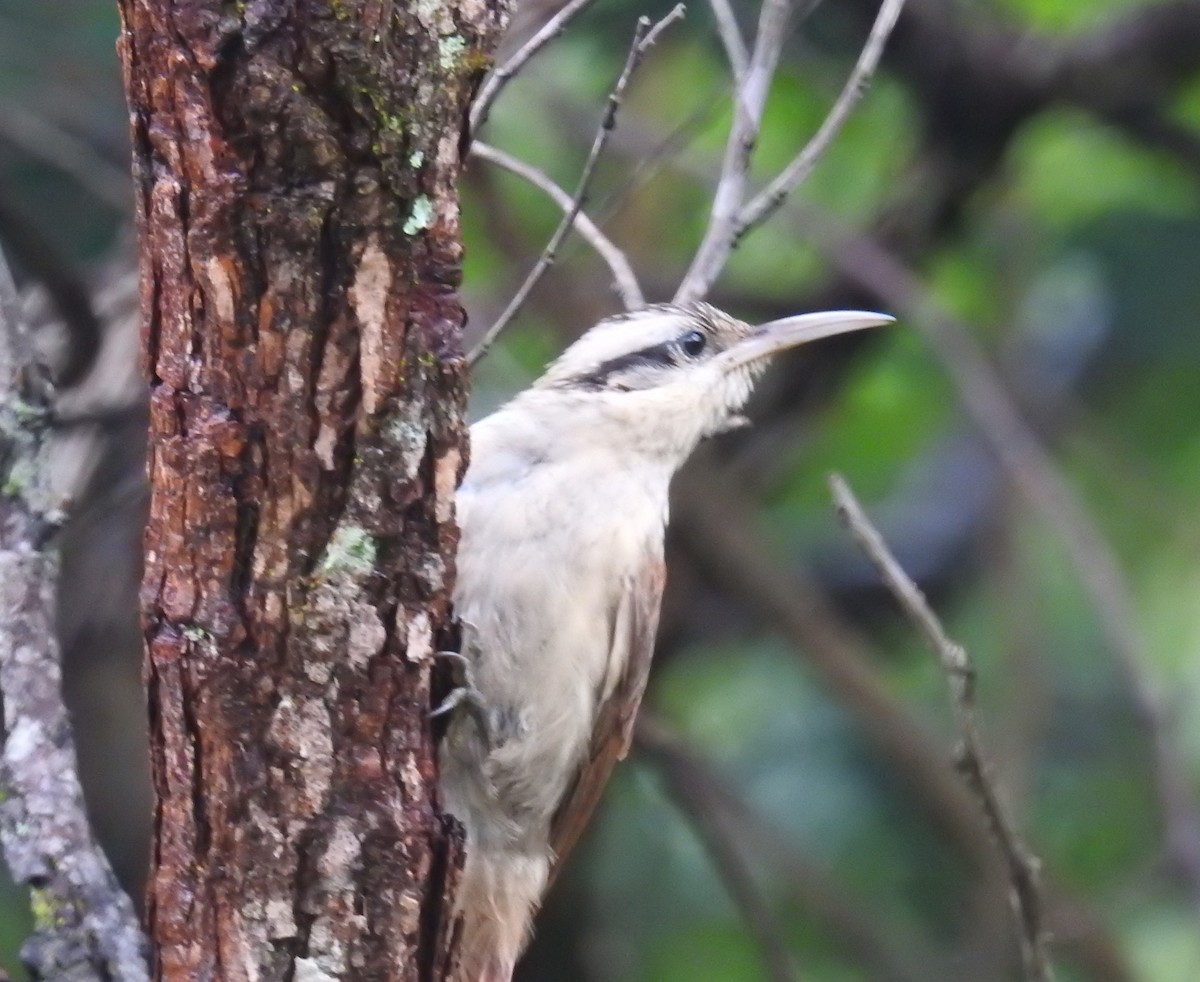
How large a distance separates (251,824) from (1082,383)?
15.0 ft

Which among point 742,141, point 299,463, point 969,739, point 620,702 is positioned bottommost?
point 299,463

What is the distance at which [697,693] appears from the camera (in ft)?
20.9

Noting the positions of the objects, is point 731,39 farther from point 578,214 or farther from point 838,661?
point 838,661

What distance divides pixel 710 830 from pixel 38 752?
8.76 ft

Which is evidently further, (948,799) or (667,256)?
(667,256)

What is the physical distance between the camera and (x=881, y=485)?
607 cm

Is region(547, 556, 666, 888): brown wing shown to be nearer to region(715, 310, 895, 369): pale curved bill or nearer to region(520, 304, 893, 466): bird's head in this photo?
region(520, 304, 893, 466): bird's head

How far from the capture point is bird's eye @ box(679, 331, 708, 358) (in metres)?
3.91

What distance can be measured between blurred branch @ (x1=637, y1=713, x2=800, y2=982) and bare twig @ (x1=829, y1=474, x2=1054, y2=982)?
150 cm

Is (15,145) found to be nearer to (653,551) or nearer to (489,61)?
(653,551)

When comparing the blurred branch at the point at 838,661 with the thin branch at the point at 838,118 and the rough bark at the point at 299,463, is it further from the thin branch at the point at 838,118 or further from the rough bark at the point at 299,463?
the rough bark at the point at 299,463

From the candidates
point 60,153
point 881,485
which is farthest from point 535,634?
point 881,485

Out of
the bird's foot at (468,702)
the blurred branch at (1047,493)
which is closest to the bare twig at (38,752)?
the bird's foot at (468,702)

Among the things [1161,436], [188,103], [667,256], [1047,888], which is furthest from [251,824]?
[1161,436]
